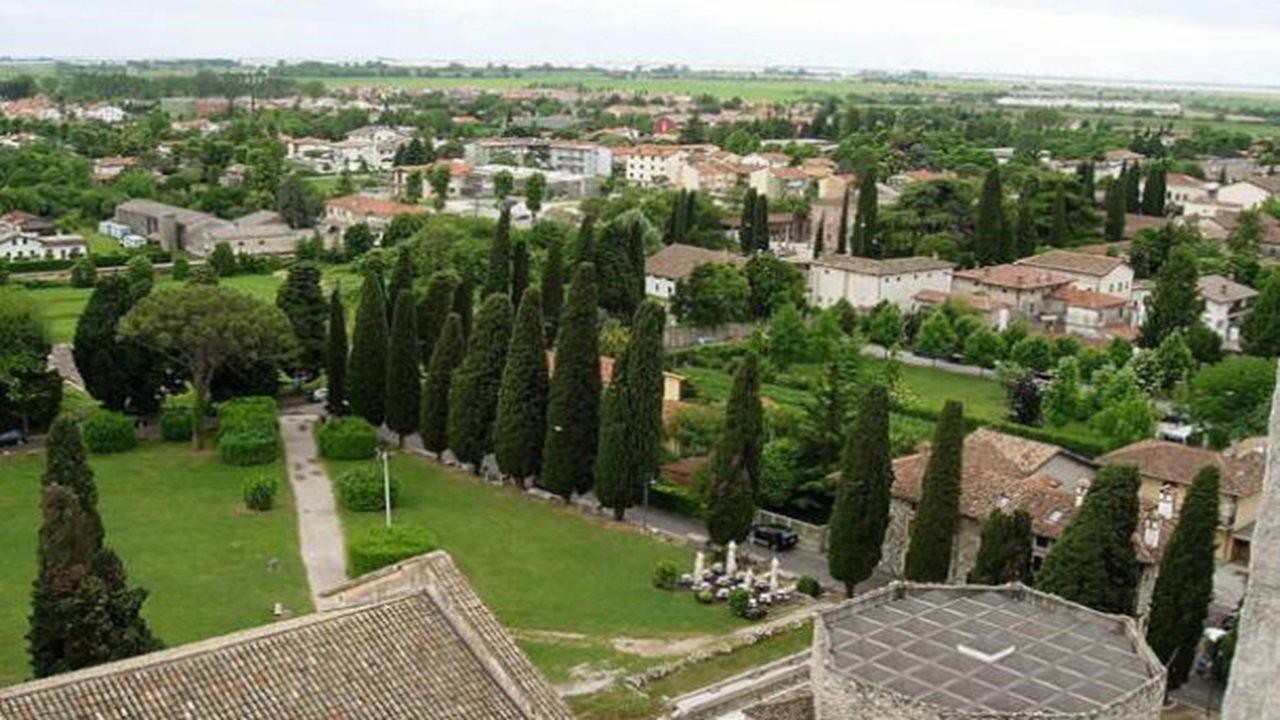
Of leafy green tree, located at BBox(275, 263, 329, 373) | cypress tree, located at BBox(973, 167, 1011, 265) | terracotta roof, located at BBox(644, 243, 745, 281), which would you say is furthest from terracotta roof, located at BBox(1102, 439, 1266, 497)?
cypress tree, located at BBox(973, 167, 1011, 265)

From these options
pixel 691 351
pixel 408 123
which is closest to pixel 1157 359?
pixel 691 351

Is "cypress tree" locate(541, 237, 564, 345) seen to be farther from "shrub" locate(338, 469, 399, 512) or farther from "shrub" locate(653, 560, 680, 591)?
"shrub" locate(653, 560, 680, 591)

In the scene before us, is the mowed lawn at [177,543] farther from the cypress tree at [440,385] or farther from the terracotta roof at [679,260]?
the terracotta roof at [679,260]

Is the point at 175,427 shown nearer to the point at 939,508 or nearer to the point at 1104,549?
the point at 939,508

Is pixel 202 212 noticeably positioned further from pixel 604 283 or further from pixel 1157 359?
pixel 1157 359

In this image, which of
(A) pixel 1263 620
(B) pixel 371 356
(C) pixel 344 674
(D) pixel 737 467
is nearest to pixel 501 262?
(B) pixel 371 356

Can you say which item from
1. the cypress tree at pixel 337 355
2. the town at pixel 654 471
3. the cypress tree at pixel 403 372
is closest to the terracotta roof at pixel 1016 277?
the town at pixel 654 471

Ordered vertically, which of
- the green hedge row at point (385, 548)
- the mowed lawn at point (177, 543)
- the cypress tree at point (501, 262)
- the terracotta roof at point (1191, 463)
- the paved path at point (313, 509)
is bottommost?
the paved path at point (313, 509)
